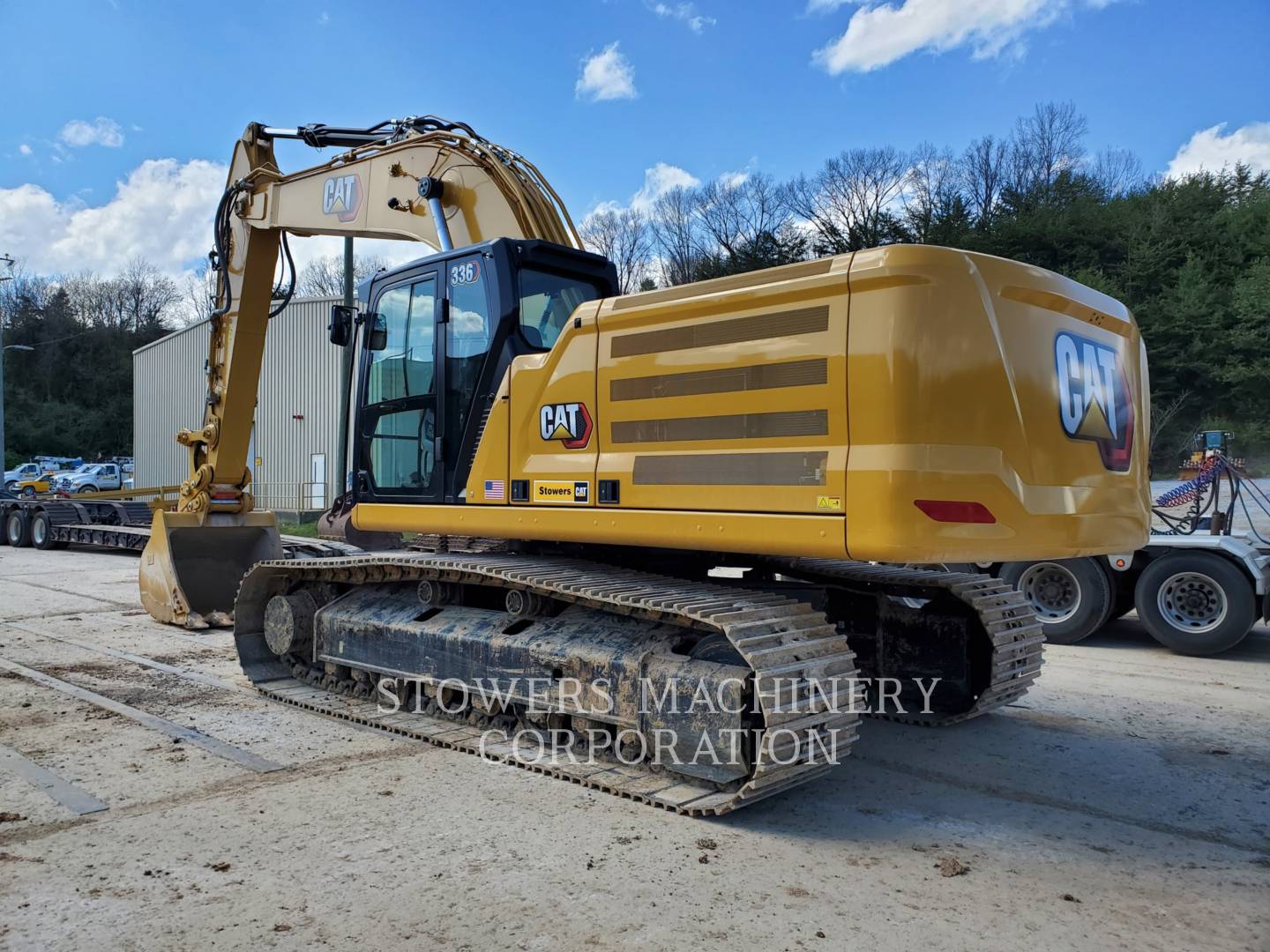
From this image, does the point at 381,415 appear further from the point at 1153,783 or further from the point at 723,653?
the point at 1153,783

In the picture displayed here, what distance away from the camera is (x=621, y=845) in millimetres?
4023

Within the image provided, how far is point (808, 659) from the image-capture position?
4328 millimetres

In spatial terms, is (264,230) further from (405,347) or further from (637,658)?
(637,658)

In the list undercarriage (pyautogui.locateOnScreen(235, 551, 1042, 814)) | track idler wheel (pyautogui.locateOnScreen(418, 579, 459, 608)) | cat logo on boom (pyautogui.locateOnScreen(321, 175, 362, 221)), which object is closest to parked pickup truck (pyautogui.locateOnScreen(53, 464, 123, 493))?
cat logo on boom (pyautogui.locateOnScreen(321, 175, 362, 221))

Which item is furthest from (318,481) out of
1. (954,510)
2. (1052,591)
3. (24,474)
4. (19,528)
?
(954,510)

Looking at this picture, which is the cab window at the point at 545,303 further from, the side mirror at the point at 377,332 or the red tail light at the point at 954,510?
the red tail light at the point at 954,510

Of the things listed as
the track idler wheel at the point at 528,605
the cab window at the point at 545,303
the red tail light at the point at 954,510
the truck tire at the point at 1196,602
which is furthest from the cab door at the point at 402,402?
the truck tire at the point at 1196,602

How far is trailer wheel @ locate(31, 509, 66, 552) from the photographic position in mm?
20469

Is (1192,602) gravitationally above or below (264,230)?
below

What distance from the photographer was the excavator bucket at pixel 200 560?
9391 mm

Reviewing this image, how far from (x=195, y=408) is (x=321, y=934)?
38780 millimetres

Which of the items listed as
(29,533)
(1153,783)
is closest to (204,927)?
(1153,783)

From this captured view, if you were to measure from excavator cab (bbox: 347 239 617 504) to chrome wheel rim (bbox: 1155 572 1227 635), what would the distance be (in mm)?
6167

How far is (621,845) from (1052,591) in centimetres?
693
